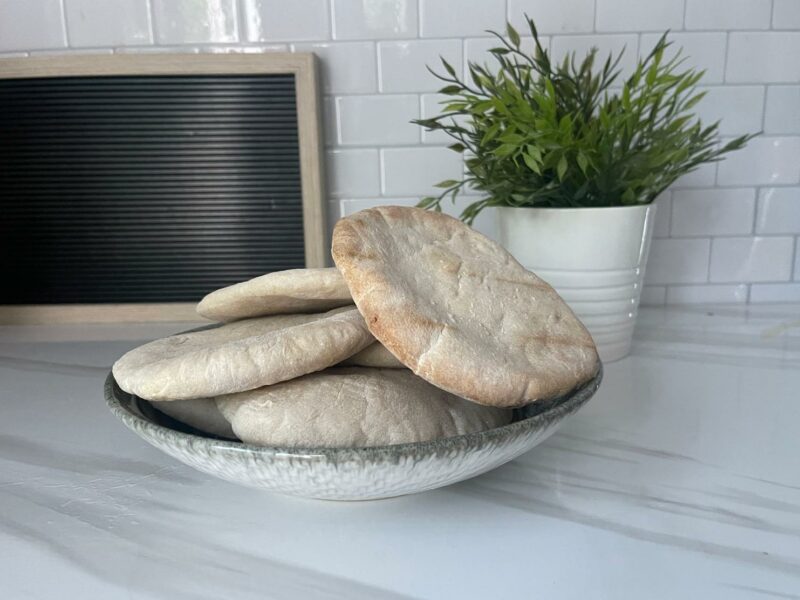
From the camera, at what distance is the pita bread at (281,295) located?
48cm

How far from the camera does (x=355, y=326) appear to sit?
418 mm

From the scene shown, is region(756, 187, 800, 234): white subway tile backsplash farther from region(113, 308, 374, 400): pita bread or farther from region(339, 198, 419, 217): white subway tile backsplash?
region(113, 308, 374, 400): pita bread

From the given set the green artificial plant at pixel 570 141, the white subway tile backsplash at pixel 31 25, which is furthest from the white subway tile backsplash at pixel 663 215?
the white subway tile backsplash at pixel 31 25

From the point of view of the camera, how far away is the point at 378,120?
3.41ft

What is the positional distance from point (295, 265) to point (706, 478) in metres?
0.75

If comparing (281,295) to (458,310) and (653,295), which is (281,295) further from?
(653,295)

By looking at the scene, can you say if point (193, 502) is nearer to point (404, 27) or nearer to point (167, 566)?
point (167, 566)

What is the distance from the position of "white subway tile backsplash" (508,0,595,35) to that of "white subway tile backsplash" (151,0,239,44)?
18.4 inches

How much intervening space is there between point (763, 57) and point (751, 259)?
1.13 ft

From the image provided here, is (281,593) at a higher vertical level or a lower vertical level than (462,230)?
lower

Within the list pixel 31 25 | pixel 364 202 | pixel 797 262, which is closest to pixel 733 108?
pixel 797 262

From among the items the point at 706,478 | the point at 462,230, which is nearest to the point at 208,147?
the point at 462,230

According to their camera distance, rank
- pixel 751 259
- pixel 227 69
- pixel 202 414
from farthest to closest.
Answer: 1. pixel 751 259
2. pixel 227 69
3. pixel 202 414

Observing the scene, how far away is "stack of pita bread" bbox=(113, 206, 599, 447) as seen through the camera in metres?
0.40
